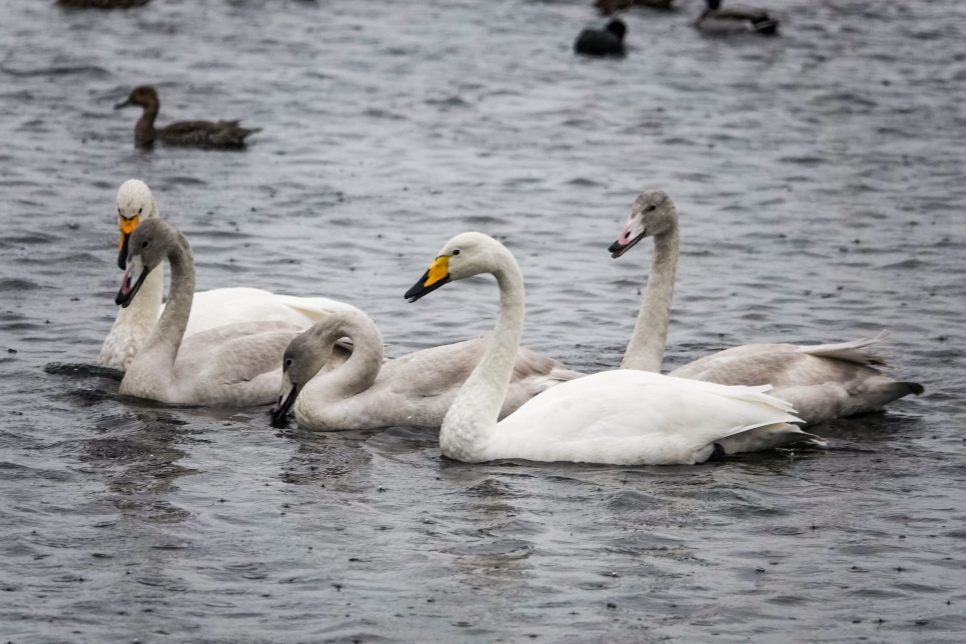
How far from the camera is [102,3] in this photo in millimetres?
28531

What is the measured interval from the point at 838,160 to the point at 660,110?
3813 millimetres

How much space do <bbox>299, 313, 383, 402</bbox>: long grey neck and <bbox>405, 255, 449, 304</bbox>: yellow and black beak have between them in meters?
0.79

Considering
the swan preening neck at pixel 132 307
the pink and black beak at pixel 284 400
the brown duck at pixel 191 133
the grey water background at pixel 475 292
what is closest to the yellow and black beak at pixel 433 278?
the grey water background at pixel 475 292

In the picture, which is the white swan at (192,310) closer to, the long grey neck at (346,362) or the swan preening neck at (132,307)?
the swan preening neck at (132,307)

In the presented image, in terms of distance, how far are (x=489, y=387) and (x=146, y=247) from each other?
2933 millimetres

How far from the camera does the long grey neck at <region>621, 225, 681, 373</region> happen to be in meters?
10.7

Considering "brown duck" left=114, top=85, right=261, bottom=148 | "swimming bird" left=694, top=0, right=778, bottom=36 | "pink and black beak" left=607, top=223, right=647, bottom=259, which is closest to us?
"pink and black beak" left=607, top=223, right=647, bottom=259

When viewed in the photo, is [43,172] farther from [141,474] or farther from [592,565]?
[592,565]

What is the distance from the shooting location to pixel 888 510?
876 cm

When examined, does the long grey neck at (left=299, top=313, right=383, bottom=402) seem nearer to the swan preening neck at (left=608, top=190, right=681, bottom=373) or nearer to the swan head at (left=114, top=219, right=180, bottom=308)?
the swan head at (left=114, top=219, right=180, bottom=308)

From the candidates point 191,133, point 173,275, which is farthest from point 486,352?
point 191,133

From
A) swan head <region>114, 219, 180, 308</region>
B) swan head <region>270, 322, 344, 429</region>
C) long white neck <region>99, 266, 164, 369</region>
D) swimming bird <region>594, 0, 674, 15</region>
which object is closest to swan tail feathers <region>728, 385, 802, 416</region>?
swan head <region>270, 322, 344, 429</region>

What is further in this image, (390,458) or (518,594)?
(390,458)

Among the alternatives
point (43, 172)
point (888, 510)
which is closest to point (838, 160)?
point (43, 172)
